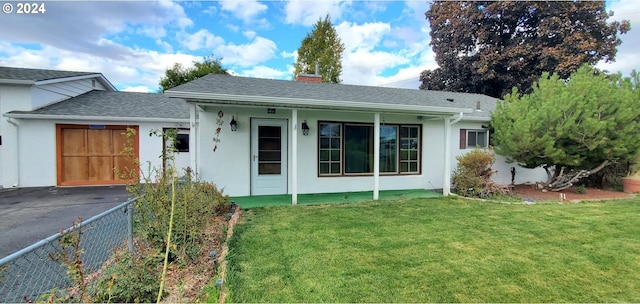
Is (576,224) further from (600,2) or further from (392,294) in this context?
(600,2)

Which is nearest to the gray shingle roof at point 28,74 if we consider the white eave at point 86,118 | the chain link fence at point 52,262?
the white eave at point 86,118

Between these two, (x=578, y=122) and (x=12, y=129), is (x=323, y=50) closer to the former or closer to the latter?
(x=578, y=122)

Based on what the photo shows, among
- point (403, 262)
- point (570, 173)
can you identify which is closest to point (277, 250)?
point (403, 262)

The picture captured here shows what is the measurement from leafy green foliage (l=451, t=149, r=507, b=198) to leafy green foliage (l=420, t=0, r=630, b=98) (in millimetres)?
12504

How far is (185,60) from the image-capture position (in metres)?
23.7

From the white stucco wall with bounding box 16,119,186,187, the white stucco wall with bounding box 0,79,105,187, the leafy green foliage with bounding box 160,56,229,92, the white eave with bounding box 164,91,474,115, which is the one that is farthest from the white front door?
the leafy green foliage with bounding box 160,56,229,92

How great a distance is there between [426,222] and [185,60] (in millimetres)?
24259

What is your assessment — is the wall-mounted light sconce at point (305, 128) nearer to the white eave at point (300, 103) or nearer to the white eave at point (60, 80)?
the white eave at point (300, 103)

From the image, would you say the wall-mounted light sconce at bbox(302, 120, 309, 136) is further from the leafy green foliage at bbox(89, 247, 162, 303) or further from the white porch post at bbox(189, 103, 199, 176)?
the leafy green foliage at bbox(89, 247, 162, 303)

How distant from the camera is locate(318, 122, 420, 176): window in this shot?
8039mm

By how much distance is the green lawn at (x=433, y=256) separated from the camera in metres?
2.93

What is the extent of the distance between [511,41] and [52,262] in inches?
902

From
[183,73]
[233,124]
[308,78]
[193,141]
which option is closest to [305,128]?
[233,124]

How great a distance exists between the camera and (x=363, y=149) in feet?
27.4
